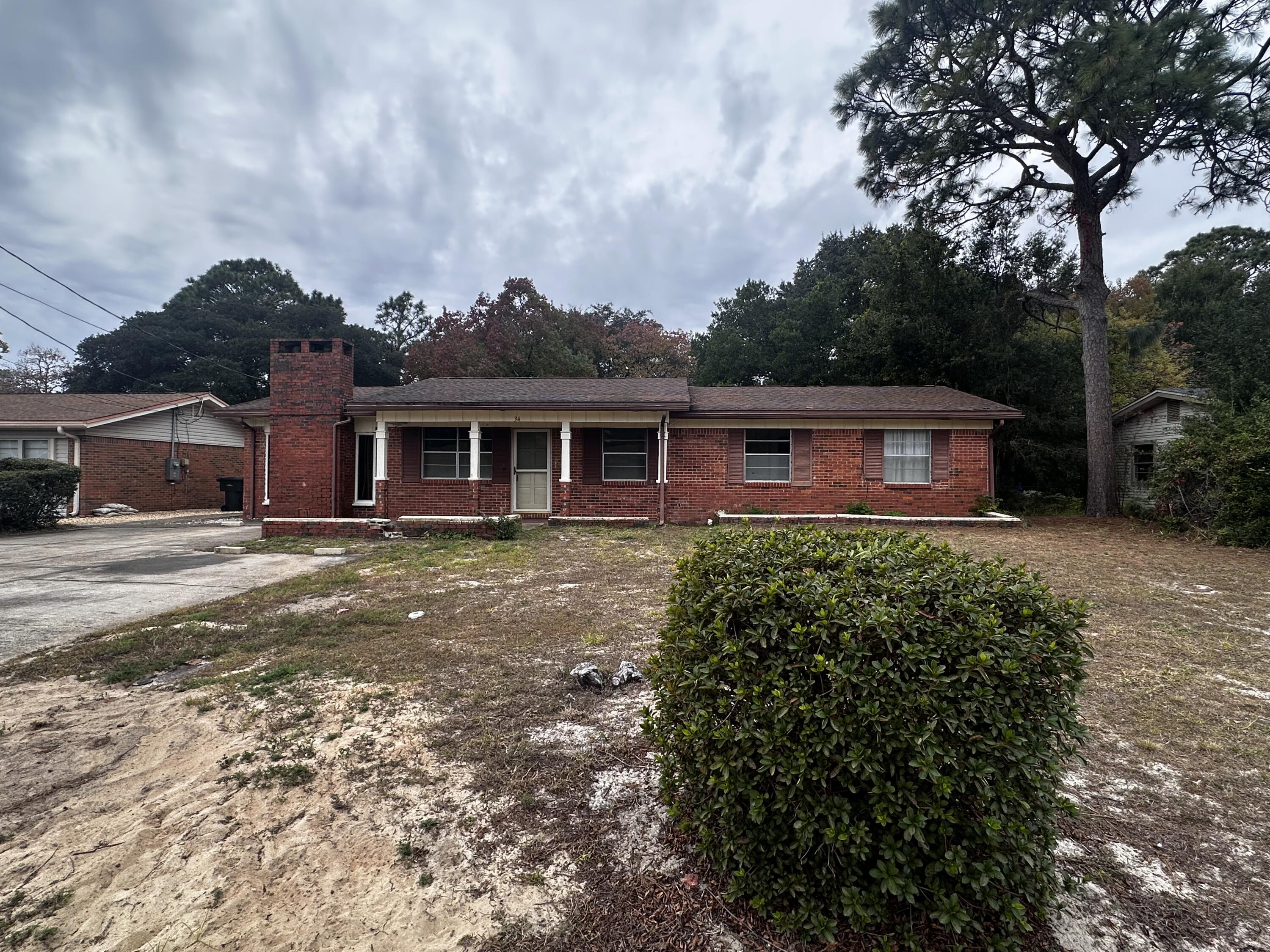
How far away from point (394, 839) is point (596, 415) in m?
10.7

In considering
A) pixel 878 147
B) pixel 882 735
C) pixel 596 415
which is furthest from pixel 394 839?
pixel 878 147

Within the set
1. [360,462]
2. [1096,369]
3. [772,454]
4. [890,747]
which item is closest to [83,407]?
[360,462]

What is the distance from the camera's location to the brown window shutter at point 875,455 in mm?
12672

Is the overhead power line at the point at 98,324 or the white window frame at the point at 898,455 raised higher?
the overhead power line at the point at 98,324

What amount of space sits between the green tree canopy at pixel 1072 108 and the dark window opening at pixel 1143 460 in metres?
1.87

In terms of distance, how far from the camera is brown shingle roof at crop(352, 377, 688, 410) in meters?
12.1

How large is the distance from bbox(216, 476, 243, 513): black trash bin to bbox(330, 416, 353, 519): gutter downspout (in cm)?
614

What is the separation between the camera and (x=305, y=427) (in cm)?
1302

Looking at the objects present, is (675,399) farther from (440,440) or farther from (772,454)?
(440,440)

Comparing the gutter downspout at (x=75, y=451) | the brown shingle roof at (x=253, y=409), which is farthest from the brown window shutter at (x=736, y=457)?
the gutter downspout at (x=75, y=451)

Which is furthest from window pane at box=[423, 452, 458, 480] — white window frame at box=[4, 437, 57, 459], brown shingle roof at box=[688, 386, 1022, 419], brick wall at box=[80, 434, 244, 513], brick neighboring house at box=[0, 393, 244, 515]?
white window frame at box=[4, 437, 57, 459]

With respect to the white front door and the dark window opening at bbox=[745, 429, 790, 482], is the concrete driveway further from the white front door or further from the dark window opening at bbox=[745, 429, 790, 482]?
the dark window opening at bbox=[745, 429, 790, 482]

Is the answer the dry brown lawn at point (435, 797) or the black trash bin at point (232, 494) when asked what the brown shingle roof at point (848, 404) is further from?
the black trash bin at point (232, 494)

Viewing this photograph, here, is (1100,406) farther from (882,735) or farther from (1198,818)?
(882,735)
